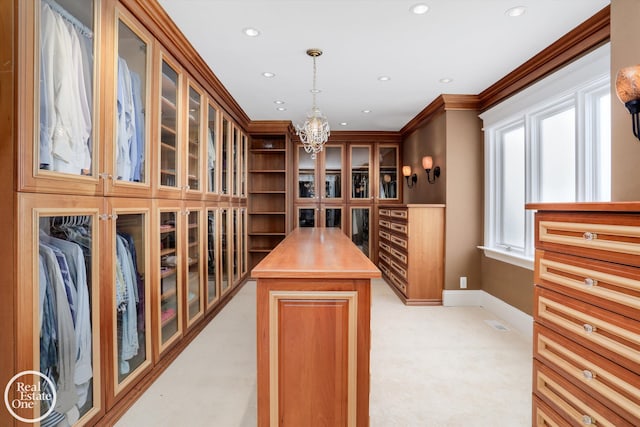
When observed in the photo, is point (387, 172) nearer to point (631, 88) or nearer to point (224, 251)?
point (224, 251)

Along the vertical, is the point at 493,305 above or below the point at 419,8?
below

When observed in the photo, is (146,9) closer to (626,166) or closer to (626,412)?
(626,166)

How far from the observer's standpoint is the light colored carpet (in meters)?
1.95

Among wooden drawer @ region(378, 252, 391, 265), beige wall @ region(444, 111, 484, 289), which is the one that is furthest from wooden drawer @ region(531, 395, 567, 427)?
wooden drawer @ region(378, 252, 391, 265)

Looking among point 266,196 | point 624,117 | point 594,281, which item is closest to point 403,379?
point 594,281

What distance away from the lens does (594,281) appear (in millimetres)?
1345

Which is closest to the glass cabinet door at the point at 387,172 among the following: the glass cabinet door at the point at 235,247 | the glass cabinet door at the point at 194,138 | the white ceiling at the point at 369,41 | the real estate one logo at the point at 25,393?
the white ceiling at the point at 369,41

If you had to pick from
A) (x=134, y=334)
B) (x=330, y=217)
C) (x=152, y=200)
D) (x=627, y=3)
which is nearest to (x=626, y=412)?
(x=627, y=3)

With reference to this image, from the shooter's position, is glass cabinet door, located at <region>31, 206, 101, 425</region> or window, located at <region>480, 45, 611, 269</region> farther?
window, located at <region>480, 45, 611, 269</region>

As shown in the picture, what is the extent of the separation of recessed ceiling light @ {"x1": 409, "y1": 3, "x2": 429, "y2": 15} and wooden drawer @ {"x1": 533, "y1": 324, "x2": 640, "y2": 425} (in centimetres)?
201

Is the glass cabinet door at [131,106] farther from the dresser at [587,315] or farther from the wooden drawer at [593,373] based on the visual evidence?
the wooden drawer at [593,373]

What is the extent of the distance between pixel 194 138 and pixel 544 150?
3.25 m

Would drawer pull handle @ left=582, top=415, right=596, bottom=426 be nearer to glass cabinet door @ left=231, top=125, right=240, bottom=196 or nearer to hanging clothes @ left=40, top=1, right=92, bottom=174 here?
hanging clothes @ left=40, top=1, right=92, bottom=174

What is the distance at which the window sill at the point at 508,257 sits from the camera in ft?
10.4
